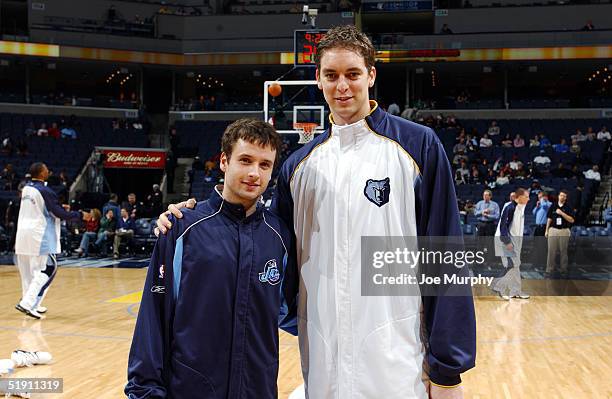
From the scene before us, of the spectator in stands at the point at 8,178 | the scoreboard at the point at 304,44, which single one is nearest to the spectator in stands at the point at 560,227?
the scoreboard at the point at 304,44

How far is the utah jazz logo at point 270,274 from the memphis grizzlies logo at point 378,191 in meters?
0.47

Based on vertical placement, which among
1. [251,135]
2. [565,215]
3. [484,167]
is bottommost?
[565,215]

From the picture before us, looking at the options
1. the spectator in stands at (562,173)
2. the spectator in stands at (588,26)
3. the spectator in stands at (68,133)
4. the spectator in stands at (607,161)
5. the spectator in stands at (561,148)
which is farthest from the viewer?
the spectator in stands at (588,26)

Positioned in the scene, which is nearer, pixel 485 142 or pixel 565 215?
pixel 565 215

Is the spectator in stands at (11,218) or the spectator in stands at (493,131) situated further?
the spectator in stands at (493,131)

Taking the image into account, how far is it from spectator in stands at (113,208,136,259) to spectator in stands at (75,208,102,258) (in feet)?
2.25

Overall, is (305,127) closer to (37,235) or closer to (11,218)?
(37,235)

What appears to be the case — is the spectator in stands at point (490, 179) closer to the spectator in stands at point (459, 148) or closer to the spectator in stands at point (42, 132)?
the spectator in stands at point (459, 148)

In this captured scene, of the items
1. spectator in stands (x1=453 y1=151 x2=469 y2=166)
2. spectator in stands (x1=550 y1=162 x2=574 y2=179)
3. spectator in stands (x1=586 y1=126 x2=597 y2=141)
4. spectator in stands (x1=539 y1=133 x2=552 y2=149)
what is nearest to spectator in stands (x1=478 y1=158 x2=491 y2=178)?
spectator in stands (x1=453 y1=151 x2=469 y2=166)

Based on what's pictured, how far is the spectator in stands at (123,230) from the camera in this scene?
57.6 feet

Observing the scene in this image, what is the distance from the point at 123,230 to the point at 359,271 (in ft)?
51.8

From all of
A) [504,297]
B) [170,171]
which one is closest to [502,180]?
[504,297]

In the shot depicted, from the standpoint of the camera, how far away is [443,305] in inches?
95.3

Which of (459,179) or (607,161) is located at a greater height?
(607,161)
